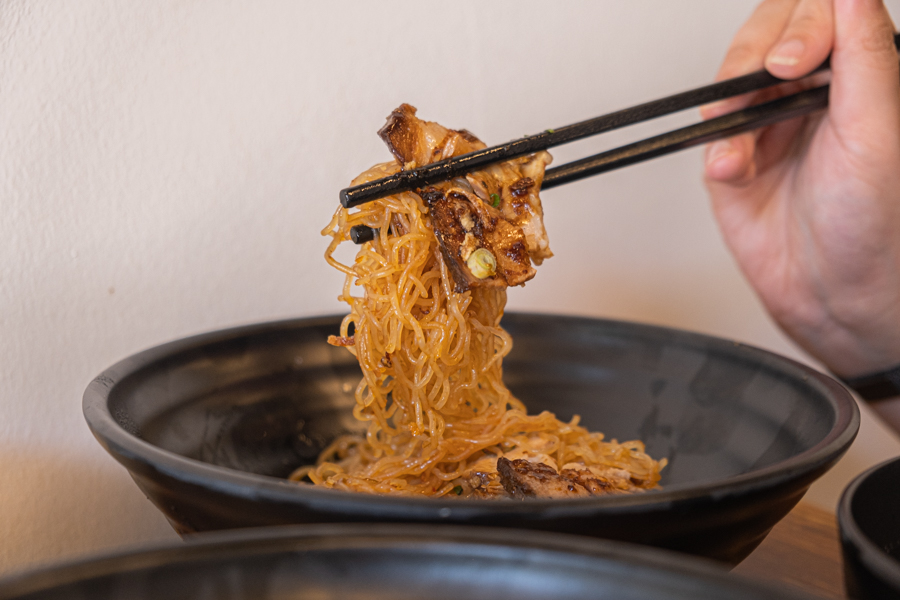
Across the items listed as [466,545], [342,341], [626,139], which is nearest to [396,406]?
[342,341]

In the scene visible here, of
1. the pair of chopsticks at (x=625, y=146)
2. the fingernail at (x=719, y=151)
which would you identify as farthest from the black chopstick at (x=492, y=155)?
the fingernail at (x=719, y=151)

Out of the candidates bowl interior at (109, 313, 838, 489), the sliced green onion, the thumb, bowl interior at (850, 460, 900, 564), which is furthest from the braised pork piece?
the thumb

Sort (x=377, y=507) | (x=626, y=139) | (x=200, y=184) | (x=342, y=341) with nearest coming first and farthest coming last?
(x=377, y=507) < (x=342, y=341) < (x=200, y=184) < (x=626, y=139)

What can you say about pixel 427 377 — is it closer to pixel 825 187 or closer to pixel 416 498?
pixel 416 498

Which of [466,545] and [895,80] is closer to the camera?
[466,545]

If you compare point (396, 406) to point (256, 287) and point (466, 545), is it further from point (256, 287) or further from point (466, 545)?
point (466, 545)

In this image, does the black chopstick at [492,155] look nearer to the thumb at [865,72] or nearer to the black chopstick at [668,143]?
the black chopstick at [668,143]
